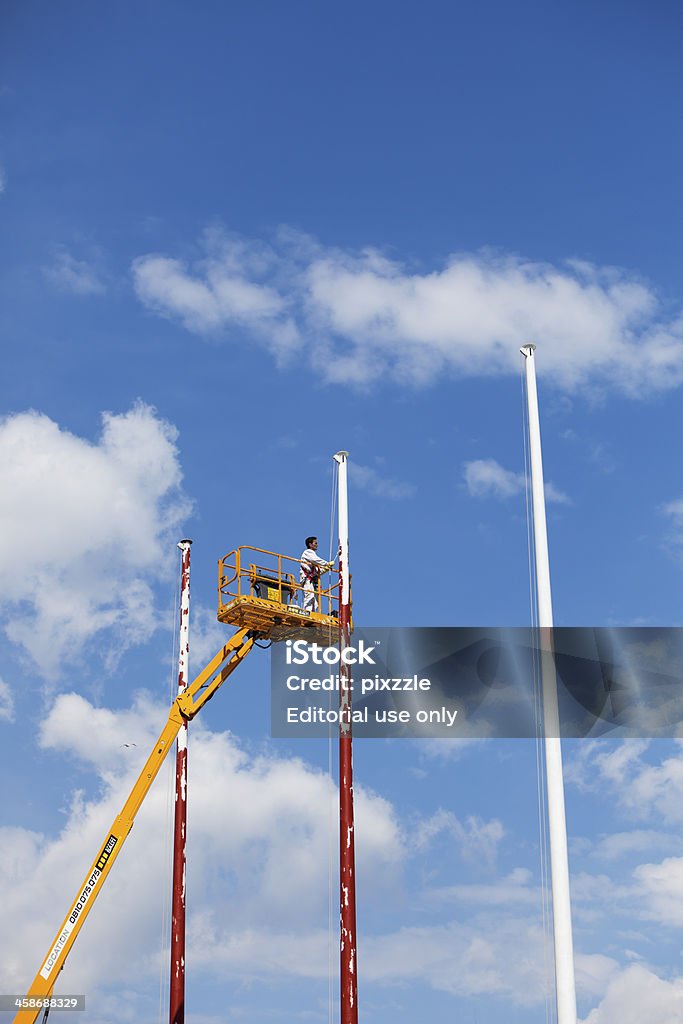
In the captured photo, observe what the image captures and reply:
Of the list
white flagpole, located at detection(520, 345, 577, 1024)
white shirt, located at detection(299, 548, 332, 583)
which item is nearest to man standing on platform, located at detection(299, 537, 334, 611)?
white shirt, located at detection(299, 548, 332, 583)

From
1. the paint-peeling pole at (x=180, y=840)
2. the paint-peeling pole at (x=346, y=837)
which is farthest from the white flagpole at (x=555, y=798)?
the paint-peeling pole at (x=180, y=840)

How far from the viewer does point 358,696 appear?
36.3 m

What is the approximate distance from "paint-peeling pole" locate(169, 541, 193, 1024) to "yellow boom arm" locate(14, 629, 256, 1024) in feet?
1.90

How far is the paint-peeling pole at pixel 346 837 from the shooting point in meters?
29.8

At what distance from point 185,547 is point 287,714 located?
853 cm

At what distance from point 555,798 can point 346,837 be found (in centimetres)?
1064

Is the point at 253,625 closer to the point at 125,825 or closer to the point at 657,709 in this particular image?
the point at 125,825

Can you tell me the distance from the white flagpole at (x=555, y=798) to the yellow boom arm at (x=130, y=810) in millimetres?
17850

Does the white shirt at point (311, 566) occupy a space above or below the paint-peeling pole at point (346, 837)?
above

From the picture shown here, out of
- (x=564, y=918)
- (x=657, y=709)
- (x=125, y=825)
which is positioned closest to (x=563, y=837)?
(x=564, y=918)

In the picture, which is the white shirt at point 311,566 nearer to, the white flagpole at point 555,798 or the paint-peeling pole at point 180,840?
the paint-peeling pole at point 180,840

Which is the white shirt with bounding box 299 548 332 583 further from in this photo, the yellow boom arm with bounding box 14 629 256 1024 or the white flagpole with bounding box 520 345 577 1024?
the white flagpole with bounding box 520 345 577 1024

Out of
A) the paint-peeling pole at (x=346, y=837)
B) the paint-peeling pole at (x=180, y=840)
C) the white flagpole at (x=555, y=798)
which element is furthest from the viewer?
the paint-peeling pole at (x=180, y=840)

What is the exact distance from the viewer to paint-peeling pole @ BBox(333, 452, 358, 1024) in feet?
97.8
